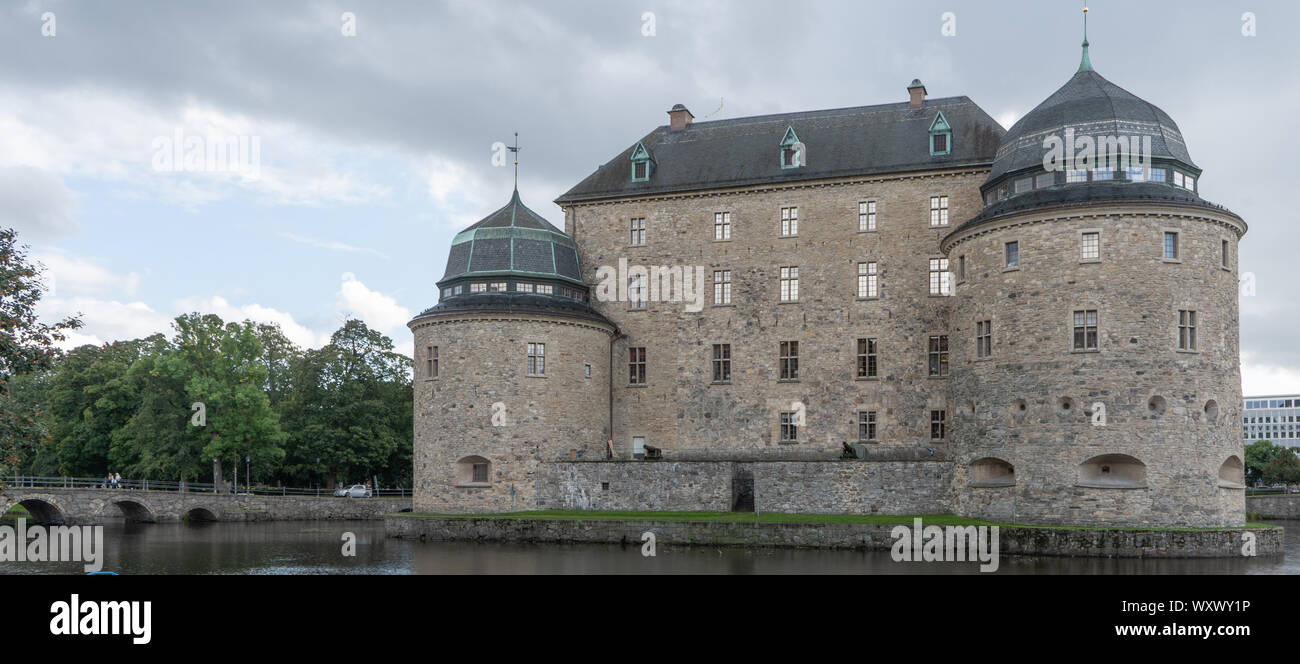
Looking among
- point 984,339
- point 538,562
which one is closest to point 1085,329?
point 984,339

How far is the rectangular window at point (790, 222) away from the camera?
131ft

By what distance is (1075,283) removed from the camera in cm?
3050

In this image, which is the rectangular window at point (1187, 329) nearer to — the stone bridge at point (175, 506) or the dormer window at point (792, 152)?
the dormer window at point (792, 152)

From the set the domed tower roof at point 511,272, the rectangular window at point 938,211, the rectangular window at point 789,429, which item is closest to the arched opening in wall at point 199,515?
the domed tower roof at point 511,272

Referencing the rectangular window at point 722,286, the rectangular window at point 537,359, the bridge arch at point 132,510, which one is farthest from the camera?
the bridge arch at point 132,510

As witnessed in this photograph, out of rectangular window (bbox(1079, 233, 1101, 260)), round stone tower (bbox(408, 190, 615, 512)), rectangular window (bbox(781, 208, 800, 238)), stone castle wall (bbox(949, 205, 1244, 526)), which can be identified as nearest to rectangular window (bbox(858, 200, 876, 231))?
rectangular window (bbox(781, 208, 800, 238))

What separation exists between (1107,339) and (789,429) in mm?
12373

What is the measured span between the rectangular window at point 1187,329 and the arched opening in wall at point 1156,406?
1.58 meters

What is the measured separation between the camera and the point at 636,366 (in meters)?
41.4

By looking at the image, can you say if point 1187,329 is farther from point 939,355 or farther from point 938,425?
point 938,425

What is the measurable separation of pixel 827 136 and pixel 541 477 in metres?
16.5

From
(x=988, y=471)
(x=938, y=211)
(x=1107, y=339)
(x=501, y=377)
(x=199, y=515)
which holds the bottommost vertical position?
(x=199, y=515)
